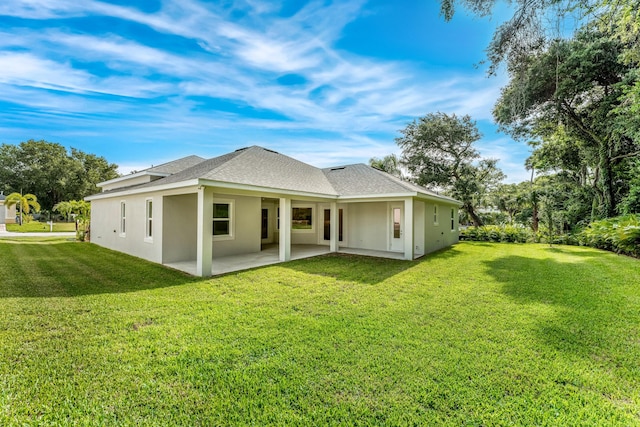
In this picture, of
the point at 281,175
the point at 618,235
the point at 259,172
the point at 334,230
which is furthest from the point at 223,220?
the point at 618,235

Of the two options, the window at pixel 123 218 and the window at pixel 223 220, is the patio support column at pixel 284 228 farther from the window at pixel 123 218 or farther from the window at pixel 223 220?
the window at pixel 123 218

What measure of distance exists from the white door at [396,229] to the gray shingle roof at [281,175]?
1.36 meters

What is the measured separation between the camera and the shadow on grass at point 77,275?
633cm

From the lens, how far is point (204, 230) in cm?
786

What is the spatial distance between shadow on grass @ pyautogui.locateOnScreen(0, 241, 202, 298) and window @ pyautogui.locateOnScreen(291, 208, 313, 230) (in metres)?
7.61

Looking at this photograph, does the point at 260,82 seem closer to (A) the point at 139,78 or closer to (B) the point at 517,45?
(A) the point at 139,78

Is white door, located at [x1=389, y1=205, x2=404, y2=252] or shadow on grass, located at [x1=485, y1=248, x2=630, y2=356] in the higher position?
white door, located at [x1=389, y1=205, x2=404, y2=252]

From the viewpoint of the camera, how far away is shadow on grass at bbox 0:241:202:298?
633 centimetres

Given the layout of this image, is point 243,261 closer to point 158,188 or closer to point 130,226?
point 158,188

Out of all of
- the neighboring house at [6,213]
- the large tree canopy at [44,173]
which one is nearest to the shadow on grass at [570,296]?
the neighboring house at [6,213]

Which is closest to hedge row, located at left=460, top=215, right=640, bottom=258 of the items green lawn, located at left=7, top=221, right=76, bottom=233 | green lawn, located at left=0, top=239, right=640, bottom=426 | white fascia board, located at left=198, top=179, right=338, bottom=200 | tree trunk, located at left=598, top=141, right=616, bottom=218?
tree trunk, located at left=598, top=141, right=616, bottom=218

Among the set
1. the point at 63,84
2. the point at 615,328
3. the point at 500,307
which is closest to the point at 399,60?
the point at 500,307

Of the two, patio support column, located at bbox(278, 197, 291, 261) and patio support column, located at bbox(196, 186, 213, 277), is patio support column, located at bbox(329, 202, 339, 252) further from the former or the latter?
patio support column, located at bbox(196, 186, 213, 277)

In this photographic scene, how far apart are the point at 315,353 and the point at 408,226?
26.4 feet
